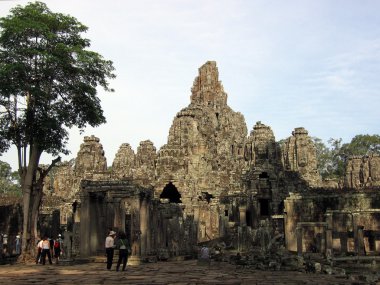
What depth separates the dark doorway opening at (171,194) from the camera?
41.2m

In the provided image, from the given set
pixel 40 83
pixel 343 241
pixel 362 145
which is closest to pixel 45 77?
Result: pixel 40 83

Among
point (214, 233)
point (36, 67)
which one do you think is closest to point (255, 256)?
point (36, 67)

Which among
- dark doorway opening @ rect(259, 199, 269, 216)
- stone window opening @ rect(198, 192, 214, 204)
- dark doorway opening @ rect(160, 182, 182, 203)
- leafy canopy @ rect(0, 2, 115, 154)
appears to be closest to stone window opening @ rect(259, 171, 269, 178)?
dark doorway opening @ rect(259, 199, 269, 216)

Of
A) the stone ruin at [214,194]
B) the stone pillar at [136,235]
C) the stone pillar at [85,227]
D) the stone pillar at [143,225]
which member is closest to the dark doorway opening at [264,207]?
the stone ruin at [214,194]

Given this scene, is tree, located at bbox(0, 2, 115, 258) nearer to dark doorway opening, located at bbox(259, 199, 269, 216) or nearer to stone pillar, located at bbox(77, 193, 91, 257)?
stone pillar, located at bbox(77, 193, 91, 257)

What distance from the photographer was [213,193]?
40.9 metres

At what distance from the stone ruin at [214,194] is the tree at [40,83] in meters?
2.47

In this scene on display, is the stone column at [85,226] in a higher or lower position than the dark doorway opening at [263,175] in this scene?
lower

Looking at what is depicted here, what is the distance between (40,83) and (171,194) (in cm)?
2161

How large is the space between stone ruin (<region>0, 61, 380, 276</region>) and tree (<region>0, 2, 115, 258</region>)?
2.47 metres

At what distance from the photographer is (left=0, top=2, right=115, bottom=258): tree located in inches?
837

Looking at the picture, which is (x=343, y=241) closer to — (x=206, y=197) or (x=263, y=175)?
(x=263, y=175)

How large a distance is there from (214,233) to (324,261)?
53.0ft

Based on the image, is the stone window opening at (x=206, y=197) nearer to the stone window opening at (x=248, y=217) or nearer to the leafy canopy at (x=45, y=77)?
the stone window opening at (x=248, y=217)
